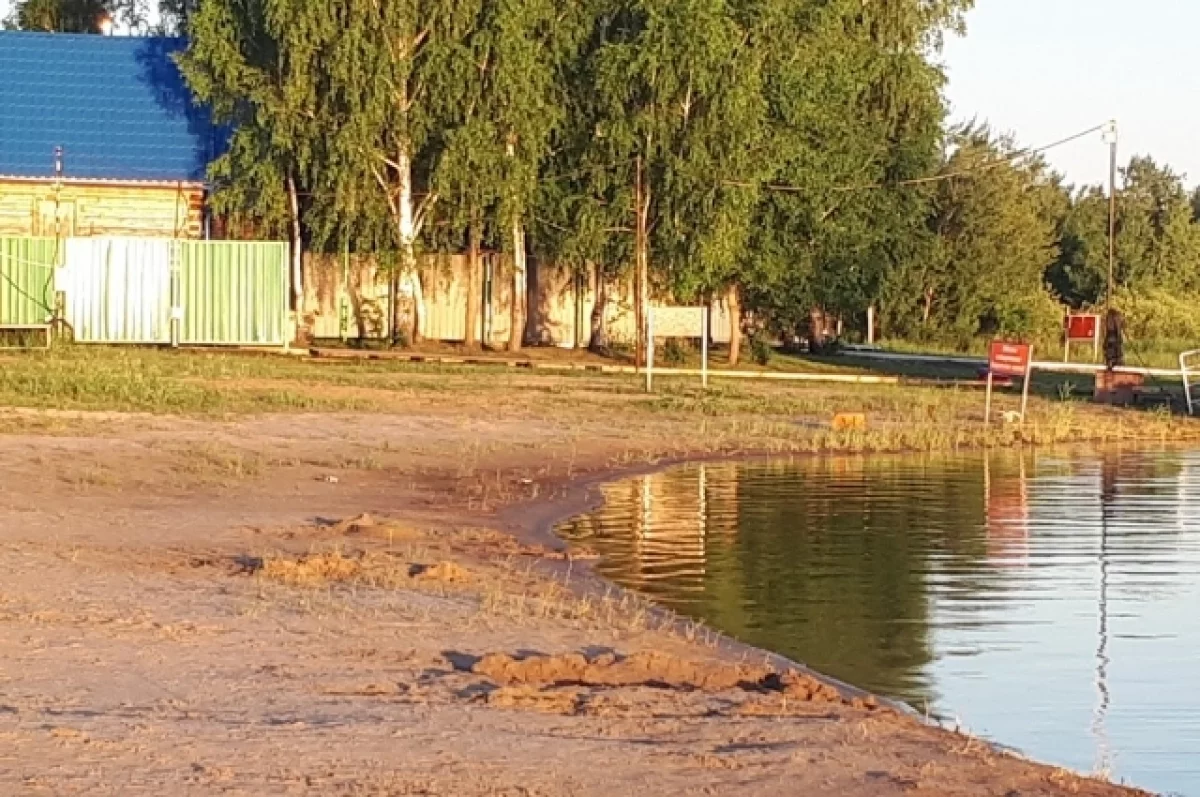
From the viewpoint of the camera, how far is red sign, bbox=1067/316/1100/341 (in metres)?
63.2

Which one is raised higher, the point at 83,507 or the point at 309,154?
the point at 309,154

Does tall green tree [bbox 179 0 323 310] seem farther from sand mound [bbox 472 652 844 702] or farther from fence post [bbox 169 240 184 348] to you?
sand mound [bbox 472 652 844 702]

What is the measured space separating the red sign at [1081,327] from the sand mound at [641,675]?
5163cm

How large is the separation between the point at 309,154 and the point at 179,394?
1565 cm

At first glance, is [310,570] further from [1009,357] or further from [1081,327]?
[1081,327]

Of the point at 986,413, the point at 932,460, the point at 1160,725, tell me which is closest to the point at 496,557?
the point at 1160,725

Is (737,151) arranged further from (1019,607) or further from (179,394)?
(1019,607)

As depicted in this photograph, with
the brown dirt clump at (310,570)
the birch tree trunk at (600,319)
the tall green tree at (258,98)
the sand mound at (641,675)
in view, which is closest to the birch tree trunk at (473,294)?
the birch tree trunk at (600,319)

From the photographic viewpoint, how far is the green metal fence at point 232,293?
4553 centimetres

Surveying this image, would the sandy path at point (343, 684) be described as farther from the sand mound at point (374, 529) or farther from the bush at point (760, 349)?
the bush at point (760, 349)

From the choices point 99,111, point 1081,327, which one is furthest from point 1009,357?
point 1081,327

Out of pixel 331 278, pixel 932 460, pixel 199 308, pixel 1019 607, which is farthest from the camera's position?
pixel 331 278

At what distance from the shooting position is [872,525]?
2248 centimetres

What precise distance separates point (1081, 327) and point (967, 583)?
47.4 metres
